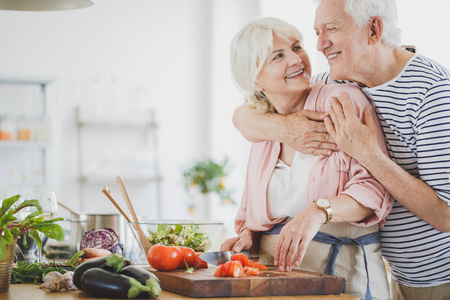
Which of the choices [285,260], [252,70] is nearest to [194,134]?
[252,70]

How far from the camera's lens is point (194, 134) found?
21.1 ft

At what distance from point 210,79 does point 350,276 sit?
4854 millimetres

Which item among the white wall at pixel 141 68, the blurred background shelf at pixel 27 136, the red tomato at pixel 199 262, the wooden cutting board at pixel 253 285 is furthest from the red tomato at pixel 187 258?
the white wall at pixel 141 68

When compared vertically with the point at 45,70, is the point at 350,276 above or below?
below

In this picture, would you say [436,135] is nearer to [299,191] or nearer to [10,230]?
[299,191]

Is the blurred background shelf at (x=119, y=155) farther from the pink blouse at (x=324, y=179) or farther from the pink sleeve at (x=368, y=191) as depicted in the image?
the pink sleeve at (x=368, y=191)

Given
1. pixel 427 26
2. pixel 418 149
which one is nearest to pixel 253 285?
pixel 418 149

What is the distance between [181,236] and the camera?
202 centimetres

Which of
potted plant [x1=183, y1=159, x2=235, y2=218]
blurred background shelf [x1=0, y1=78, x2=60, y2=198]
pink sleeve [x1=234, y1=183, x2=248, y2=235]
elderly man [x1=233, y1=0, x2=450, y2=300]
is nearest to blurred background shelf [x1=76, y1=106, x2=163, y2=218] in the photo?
blurred background shelf [x1=0, y1=78, x2=60, y2=198]

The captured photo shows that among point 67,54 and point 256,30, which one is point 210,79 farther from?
point 256,30

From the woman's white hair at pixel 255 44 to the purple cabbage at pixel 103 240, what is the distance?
0.80 m

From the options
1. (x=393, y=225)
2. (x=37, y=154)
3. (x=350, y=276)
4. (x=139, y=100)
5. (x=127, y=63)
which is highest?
(x=127, y=63)

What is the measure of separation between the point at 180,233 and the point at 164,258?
0.42 meters

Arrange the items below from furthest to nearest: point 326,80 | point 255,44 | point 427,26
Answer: point 427,26
point 326,80
point 255,44
